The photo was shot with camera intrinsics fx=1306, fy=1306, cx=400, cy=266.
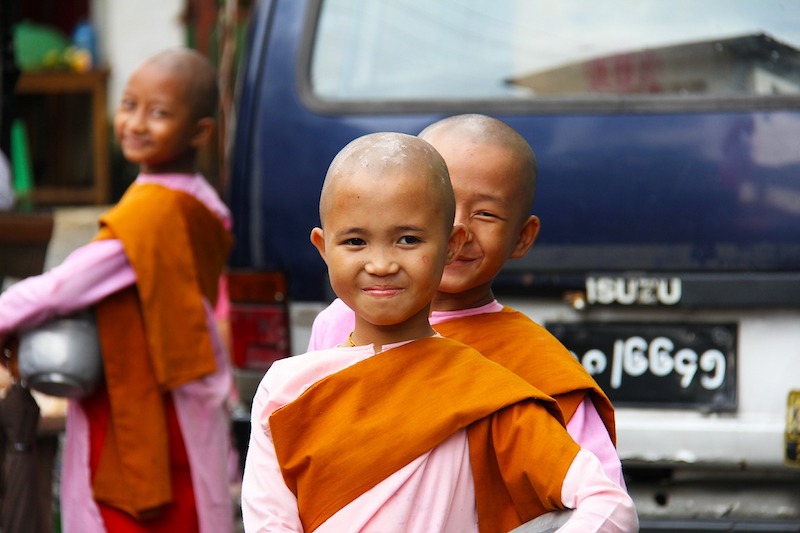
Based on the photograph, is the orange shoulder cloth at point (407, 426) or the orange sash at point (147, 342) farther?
the orange sash at point (147, 342)

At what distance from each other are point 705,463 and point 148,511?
56.0 inches

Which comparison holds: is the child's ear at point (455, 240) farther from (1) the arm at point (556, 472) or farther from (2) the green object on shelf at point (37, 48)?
(2) the green object on shelf at point (37, 48)

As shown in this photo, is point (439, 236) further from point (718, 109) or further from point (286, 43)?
point (286, 43)

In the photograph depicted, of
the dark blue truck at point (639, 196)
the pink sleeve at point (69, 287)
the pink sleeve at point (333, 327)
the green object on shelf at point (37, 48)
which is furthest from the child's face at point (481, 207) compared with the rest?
the green object on shelf at point (37, 48)

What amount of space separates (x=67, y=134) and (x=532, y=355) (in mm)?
9002

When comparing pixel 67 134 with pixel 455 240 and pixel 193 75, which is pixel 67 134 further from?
pixel 455 240

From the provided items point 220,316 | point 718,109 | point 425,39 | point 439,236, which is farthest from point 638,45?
point 220,316

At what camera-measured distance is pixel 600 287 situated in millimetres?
3318

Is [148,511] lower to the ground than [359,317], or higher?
lower

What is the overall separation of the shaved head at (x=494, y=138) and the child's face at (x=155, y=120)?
1.43 meters

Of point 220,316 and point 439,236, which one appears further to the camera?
point 220,316

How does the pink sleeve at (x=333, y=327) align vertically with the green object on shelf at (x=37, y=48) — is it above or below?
above

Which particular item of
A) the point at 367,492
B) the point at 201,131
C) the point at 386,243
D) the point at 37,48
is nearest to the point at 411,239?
the point at 386,243

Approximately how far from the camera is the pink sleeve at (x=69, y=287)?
10.3 feet
